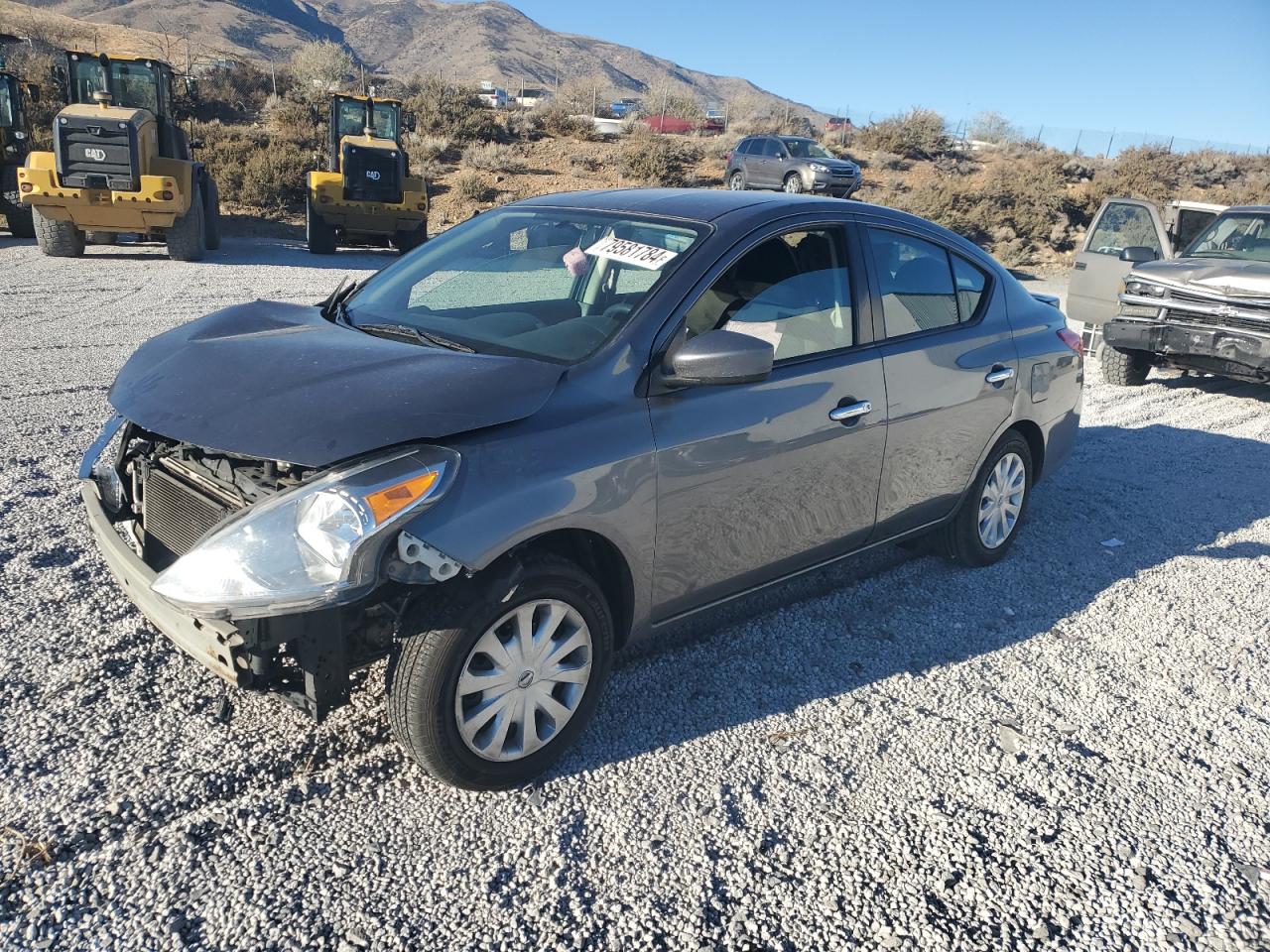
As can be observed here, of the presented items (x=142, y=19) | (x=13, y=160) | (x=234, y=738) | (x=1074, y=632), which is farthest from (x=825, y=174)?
(x=142, y=19)

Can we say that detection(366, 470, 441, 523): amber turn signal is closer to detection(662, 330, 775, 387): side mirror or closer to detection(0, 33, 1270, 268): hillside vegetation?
detection(662, 330, 775, 387): side mirror

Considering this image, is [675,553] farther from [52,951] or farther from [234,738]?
[52,951]

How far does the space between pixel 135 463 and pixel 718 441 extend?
6.37 feet

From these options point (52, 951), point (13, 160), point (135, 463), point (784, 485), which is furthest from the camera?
point (13, 160)

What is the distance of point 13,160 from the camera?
16.7 metres

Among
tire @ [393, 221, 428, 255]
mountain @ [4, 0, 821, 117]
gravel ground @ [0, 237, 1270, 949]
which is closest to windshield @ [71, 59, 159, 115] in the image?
tire @ [393, 221, 428, 255]

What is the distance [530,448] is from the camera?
2703mm

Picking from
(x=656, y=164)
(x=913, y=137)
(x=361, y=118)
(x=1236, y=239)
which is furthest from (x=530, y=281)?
(x=913, y=137)

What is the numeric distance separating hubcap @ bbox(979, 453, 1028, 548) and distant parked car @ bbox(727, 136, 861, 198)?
2204 centimetres

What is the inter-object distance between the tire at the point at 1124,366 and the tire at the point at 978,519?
5.20m

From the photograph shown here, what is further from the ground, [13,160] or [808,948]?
[13,160]

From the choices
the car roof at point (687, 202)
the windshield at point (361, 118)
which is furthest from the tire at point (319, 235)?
the car roof at point (687, 202)

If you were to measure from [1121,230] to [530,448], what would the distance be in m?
9.47

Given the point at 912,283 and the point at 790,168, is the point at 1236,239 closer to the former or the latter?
the point at 912,283
